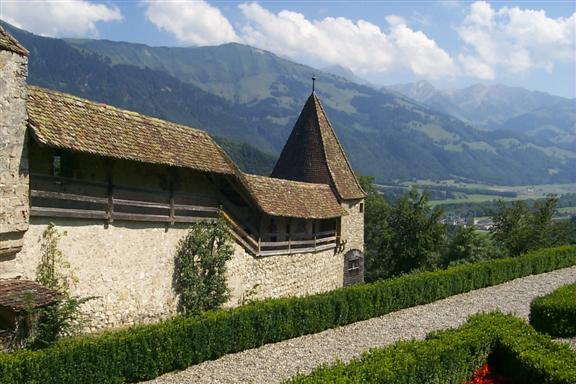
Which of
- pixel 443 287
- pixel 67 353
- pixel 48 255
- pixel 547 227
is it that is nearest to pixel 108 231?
pixel 48 255

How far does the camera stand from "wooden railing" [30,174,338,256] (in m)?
14.5

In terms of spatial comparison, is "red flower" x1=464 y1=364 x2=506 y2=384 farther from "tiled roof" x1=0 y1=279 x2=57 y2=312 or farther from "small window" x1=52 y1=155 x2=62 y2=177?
Result: "small window" x1=52 y1=155 x2=62 y2=177

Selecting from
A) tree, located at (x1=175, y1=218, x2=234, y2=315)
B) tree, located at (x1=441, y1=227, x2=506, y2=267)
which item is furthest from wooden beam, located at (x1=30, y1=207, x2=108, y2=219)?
tree, located at (x1=441, y1=227, x2=506, y2=267)

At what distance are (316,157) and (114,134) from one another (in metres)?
14.9

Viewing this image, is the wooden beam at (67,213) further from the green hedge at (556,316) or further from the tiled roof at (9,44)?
the green hedge at (556,316)

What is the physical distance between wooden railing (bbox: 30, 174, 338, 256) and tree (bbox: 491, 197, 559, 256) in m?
27.4

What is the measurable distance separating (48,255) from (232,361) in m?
5.84

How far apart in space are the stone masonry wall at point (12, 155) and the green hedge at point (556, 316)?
1510cm

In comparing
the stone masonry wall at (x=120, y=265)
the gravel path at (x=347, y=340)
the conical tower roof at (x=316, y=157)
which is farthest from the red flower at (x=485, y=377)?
the conical tower roof at (x=316, y=157)

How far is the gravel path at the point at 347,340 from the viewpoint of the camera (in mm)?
14352

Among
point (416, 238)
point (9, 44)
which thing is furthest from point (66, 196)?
point (416, 238)

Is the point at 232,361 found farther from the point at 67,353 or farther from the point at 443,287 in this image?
the point at 443,287

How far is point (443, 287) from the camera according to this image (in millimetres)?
24344

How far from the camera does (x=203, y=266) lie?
1909 centimetres
